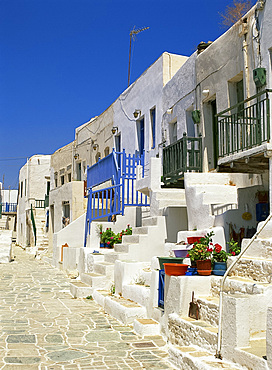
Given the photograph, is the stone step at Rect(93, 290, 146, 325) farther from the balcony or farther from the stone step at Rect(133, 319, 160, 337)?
the balcony

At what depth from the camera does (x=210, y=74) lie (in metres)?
11.7

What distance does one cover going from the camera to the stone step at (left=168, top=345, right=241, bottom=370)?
4.50m

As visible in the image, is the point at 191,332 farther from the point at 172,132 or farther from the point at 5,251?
the point at 5,251

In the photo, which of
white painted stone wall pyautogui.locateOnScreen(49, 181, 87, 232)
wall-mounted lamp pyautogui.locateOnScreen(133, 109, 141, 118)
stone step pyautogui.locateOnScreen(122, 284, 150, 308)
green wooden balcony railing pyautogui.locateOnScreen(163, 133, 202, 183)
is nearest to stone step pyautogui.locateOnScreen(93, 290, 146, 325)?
stone step pyautogui.locateOnScreen(122, 284, 150, 308)

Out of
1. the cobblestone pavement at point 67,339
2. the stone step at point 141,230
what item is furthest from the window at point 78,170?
the cobblestone pavement at point 67,339

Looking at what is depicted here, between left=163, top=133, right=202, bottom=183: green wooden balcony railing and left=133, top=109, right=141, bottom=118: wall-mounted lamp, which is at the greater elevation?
left=133, top=109, right=141, bottom=118: wall-mounted lamp

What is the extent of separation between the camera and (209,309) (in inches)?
221

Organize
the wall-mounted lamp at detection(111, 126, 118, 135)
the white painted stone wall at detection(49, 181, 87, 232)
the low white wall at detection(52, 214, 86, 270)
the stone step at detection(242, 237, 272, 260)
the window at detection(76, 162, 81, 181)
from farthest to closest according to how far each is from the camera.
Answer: the window at detection(76, 162, 81, 181)
the white painted stone wall at detection(49, 181, 87, 232)
the wall-mounted lamp at detection(111, 126, 118, 135)
the low white wall at detection(52, 214, 86, 270)
the stone step at detection(242, 237, 272, 260)

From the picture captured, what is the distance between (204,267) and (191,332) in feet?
3.90

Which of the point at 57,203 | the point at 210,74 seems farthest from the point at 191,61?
the point at 57,203

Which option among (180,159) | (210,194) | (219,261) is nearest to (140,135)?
(180,159)

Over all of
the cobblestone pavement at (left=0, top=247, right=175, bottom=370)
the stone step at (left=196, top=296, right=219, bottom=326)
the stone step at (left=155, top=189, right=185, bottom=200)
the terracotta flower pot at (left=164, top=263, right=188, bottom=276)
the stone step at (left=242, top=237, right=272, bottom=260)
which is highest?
the stone step at (left=155, top=189, right=185, bottom=200)

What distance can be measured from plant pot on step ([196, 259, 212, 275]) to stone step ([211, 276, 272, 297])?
18 cm

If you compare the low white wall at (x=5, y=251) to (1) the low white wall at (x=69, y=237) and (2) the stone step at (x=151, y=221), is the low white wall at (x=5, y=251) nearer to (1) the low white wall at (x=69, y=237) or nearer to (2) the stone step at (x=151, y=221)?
(1) the low white wall at (x=69, y=237)
